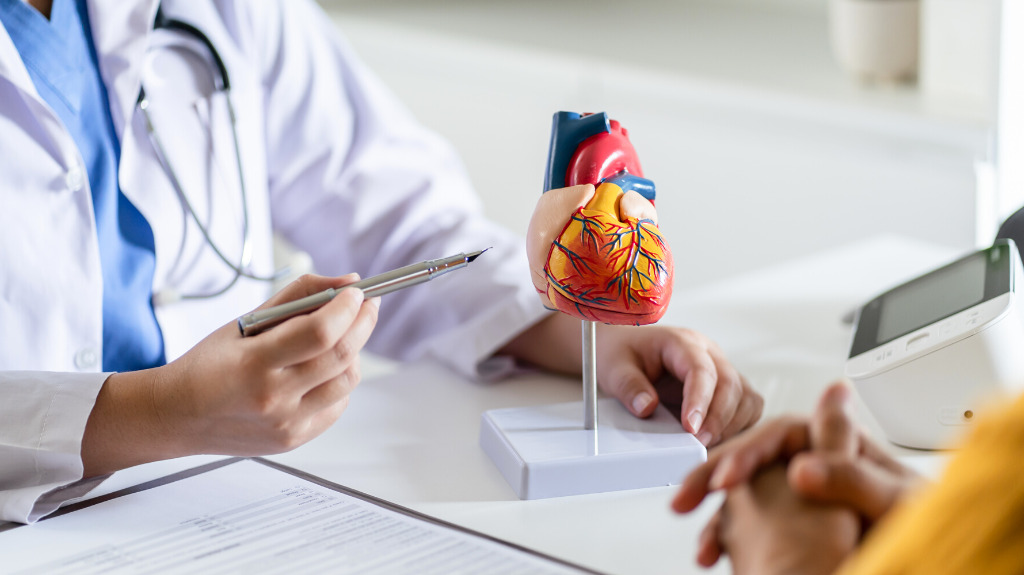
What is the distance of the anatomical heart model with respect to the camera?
65 cm

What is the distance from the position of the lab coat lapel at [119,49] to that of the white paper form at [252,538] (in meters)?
0.39

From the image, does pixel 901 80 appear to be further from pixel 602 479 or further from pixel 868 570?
pixel 868 570

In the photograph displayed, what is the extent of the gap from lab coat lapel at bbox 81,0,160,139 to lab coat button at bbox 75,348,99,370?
20cm

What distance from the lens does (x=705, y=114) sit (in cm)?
201

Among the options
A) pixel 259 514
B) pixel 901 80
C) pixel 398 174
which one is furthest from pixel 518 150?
pixel 259 514

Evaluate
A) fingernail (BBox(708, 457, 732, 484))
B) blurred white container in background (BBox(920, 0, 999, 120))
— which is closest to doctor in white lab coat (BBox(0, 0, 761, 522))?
Result: fingernail (BBox(708, 457, 732, 484))

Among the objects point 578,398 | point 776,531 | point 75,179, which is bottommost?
point 578,398

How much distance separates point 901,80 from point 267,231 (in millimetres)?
1336

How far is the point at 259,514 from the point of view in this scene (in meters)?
0.65

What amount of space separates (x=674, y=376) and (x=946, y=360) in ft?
0.67

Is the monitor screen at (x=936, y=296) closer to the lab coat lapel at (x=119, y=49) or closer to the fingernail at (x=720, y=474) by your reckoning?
the fingernail at (x=720, y=474)

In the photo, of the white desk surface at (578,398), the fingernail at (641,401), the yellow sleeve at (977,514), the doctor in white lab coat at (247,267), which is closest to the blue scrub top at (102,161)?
the doctor in white lab coat at (247,267)

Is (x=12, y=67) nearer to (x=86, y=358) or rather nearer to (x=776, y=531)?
(x=86, y=358)

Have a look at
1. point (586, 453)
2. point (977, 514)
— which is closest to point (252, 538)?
point (586, 453)
